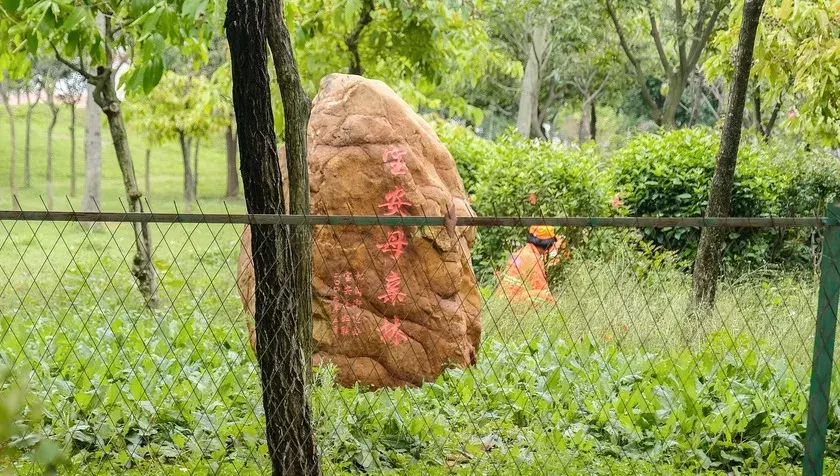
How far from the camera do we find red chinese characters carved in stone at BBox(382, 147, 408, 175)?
530 centimetres

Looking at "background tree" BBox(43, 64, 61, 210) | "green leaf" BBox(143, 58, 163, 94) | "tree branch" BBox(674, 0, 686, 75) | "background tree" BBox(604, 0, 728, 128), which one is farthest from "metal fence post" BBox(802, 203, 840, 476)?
"background tree" BBox(43, 64, 61, 210)

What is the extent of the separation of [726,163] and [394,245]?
9.54 feet

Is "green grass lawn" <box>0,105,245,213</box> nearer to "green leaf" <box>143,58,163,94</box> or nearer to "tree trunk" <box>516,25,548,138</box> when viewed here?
"tree trunk" <box>516,25,548,138</box>

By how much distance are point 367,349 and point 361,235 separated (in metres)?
0.69

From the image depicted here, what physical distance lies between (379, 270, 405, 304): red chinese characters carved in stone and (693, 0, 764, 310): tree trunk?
261 centimetres

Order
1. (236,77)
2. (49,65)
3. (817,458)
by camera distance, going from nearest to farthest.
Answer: (236,77), (817,458), (49,65)

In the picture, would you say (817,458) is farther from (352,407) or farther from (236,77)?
(236,77)

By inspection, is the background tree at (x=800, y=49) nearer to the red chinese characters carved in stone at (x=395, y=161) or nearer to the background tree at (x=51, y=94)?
the red chinese characters carved in stone at (x=395, y=161)

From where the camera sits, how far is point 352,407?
452cm

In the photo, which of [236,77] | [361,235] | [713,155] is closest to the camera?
[236,77]

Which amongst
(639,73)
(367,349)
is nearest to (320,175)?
(367,349)

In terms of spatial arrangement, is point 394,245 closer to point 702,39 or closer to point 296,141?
point 296,141

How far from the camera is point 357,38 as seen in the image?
10375 millimetres

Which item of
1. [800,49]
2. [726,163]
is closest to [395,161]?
[726,163]
